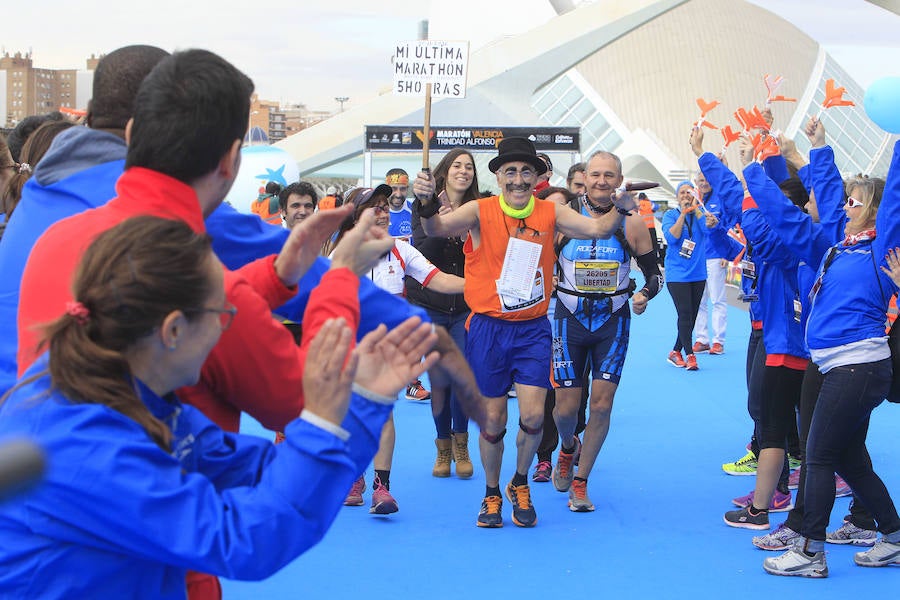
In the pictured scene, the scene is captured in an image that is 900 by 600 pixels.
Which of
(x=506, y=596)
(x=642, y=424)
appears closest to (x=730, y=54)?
(x=642, y=424)

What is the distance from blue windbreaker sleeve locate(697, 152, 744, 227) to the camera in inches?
247

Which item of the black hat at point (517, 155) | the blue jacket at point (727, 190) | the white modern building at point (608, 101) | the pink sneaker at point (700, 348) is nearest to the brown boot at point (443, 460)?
the black hat at point (517, 155)

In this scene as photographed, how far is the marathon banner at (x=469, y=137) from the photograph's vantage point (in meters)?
22.0

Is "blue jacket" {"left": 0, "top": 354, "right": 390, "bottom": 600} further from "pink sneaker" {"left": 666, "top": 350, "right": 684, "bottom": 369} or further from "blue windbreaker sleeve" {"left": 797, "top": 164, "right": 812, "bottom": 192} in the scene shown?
"pink sneaker" {"left": 666, "top": 350, "right": 684, "bottom": 369}

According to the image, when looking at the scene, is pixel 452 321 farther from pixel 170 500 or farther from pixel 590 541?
pixel 170 500

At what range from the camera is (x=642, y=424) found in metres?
8.99

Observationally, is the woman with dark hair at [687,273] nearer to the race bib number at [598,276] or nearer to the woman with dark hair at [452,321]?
the woman with dark hair at [452,321]

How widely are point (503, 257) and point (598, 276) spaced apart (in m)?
0.78

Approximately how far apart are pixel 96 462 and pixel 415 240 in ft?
19.4

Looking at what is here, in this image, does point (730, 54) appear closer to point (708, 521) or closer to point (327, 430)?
point (708, 521)

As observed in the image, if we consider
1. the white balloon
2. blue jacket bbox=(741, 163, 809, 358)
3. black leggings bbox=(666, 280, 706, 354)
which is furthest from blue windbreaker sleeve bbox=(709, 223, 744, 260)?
the white balloon

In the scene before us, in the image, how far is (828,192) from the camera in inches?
212

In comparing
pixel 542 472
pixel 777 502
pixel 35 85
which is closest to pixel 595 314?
pixel 542 472

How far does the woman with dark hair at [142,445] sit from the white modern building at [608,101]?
142ft
